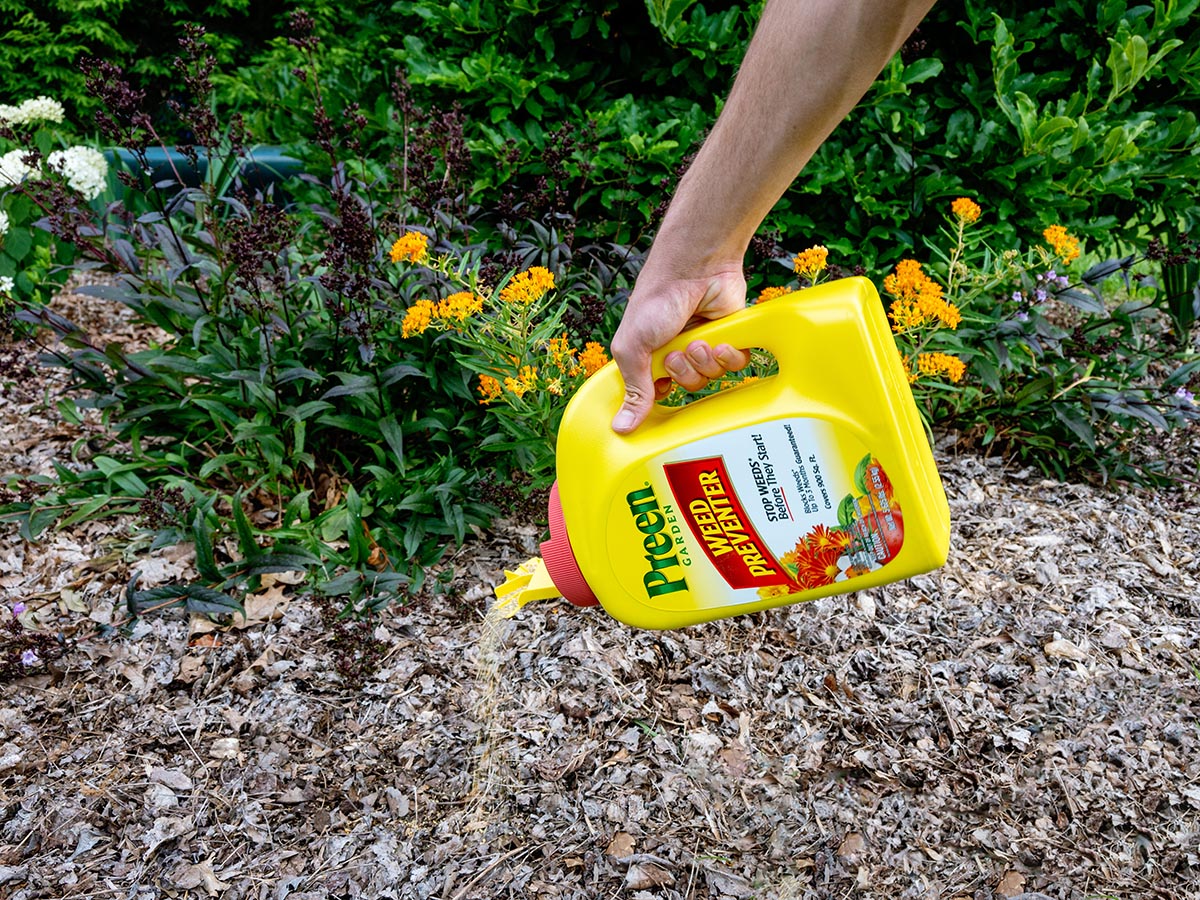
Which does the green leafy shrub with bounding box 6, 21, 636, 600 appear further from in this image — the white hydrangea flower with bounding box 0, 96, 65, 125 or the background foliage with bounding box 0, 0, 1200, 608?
the white hydrangea flower with bounding box 0, 96, 65, 125

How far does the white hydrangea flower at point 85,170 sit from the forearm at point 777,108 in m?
2.52

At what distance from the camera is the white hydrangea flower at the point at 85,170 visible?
9.55 ft

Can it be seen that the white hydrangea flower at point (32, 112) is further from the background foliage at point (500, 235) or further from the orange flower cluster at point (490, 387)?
the orange flower cluster at point (490, 387)

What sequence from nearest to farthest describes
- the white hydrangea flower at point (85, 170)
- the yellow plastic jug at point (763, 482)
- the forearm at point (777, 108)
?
the forearm at point (777, 108) < the yellow plastic jug at point (763, 482) < the white hydrangea flower at point (85, 170)

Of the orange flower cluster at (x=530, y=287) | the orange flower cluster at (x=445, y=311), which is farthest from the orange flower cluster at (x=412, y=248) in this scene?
the orange flower cluster at (x=530, y=287)

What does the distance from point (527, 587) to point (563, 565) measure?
6.6 inches

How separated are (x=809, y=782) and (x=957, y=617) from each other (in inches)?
26.8

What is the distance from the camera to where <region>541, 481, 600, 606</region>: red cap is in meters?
1.57

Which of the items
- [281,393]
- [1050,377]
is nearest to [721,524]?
[281,393]

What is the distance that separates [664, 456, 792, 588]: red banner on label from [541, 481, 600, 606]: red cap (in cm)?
24

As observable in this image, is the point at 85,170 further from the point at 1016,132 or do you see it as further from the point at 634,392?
the point at 1016,132

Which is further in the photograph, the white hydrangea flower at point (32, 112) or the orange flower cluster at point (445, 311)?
the white hydrangea flower at point (32, 112)

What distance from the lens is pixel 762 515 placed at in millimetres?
1422

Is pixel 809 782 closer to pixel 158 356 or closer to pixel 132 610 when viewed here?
pixel 132 610
